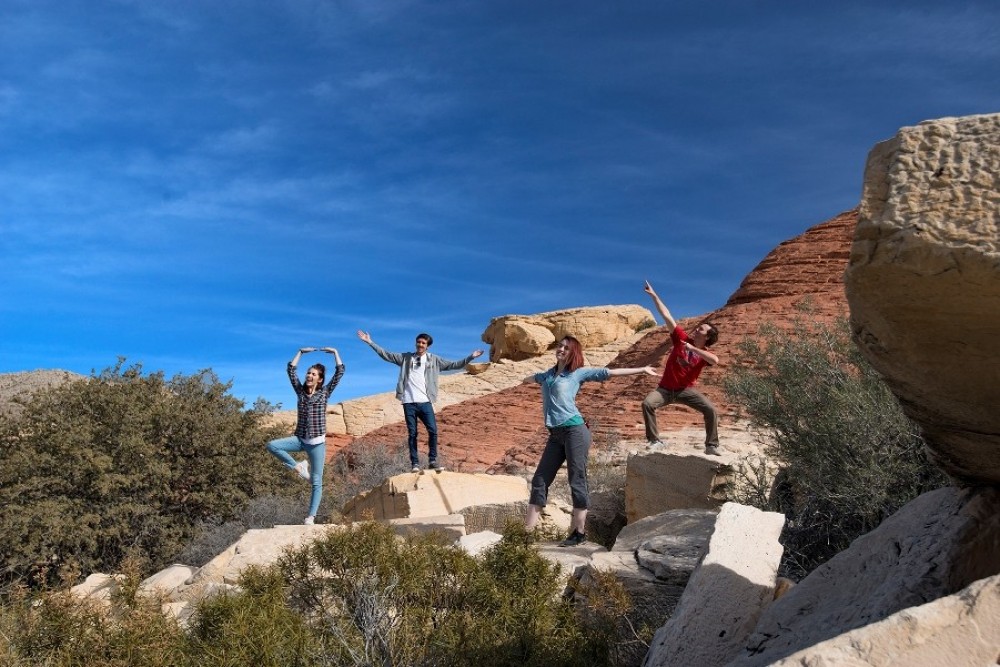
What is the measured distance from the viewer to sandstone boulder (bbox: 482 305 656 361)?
4925 centimetres

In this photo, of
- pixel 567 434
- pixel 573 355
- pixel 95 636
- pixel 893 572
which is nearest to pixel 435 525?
pixel 567 434

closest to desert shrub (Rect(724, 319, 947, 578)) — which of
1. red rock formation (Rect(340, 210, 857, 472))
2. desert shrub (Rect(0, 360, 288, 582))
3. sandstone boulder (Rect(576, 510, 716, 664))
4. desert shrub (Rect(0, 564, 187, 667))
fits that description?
sandstone boulder (Rect(576, 510, 716, 664))

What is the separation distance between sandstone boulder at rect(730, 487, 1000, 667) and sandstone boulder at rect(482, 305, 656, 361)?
146 feet

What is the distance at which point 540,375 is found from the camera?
869 centimetres

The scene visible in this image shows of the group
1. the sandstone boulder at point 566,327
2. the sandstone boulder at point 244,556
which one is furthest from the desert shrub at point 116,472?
the sandstone boulder at point 566,327

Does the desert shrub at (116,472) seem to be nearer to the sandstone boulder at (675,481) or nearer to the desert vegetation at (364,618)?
the desert vegetation at (364,618)

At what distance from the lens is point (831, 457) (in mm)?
7711

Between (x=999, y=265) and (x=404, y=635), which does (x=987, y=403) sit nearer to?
(x=999, y=265)

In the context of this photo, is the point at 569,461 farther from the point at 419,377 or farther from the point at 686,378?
the point at 419,377

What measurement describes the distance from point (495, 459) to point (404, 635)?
1597cm

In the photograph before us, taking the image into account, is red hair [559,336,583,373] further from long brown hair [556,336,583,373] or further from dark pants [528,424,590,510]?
dark pants [528,424,590,510]

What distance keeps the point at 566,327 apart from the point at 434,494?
126 ft

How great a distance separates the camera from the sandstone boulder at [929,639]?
208 centimetres

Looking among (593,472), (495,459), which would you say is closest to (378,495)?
(593,472)
